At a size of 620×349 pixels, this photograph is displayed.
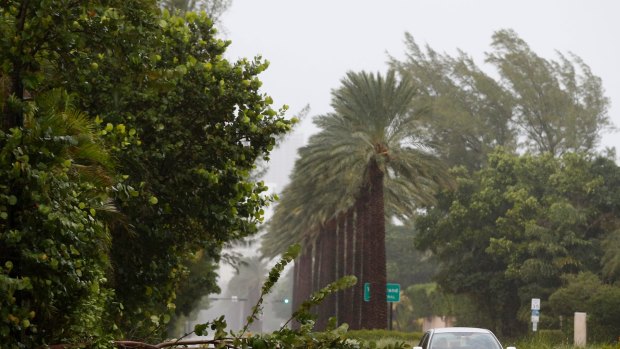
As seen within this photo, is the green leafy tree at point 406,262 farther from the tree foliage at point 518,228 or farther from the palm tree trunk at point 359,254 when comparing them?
the palm tree trunk at point 359,254

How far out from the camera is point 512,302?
6303 cm

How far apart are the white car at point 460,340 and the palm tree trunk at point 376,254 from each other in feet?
77.6

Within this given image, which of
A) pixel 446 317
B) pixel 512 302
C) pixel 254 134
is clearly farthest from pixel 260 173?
pixel 254 134

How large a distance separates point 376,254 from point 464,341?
80.6ft

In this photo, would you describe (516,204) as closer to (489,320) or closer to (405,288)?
(489,320)

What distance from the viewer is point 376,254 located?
44188mm

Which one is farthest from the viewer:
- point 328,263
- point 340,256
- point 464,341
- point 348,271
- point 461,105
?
point 461,105

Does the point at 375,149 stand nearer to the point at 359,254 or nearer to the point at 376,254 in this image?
the point at 376,254

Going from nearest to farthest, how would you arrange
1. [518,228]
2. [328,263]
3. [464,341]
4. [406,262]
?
[464,341] → [518,228] → [328,263] → [406,262]

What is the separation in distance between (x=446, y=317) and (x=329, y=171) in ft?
115

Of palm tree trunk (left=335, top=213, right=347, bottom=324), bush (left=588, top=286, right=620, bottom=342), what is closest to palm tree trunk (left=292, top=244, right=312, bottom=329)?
palm tree trunk (left=335, top=213, right=347, bottom=324)

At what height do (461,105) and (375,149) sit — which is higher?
(461,105)

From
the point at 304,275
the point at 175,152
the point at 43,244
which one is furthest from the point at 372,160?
the point at 304,275

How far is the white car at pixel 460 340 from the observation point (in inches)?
766
